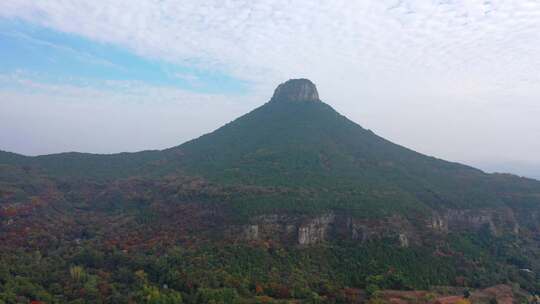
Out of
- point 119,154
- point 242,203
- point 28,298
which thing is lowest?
point 28,298

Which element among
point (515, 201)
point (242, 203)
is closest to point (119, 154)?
point (242, 203)

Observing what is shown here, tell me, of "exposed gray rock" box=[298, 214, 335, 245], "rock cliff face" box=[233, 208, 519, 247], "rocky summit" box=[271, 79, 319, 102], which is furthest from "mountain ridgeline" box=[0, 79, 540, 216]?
"rock cliff face" box=[233, 208, 519, 247]

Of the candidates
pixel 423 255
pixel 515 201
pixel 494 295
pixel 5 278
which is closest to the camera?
pixel 5 278

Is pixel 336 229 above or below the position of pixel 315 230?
above

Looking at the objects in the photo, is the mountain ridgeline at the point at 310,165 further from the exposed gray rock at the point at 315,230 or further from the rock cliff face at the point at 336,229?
the rock cliff face at the point at 336,229

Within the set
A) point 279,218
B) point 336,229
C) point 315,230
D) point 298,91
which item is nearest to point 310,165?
point 336,229

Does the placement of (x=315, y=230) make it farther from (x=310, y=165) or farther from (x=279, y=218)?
(x=310, y=165)

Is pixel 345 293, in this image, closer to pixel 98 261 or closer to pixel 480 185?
pixel 98 261
